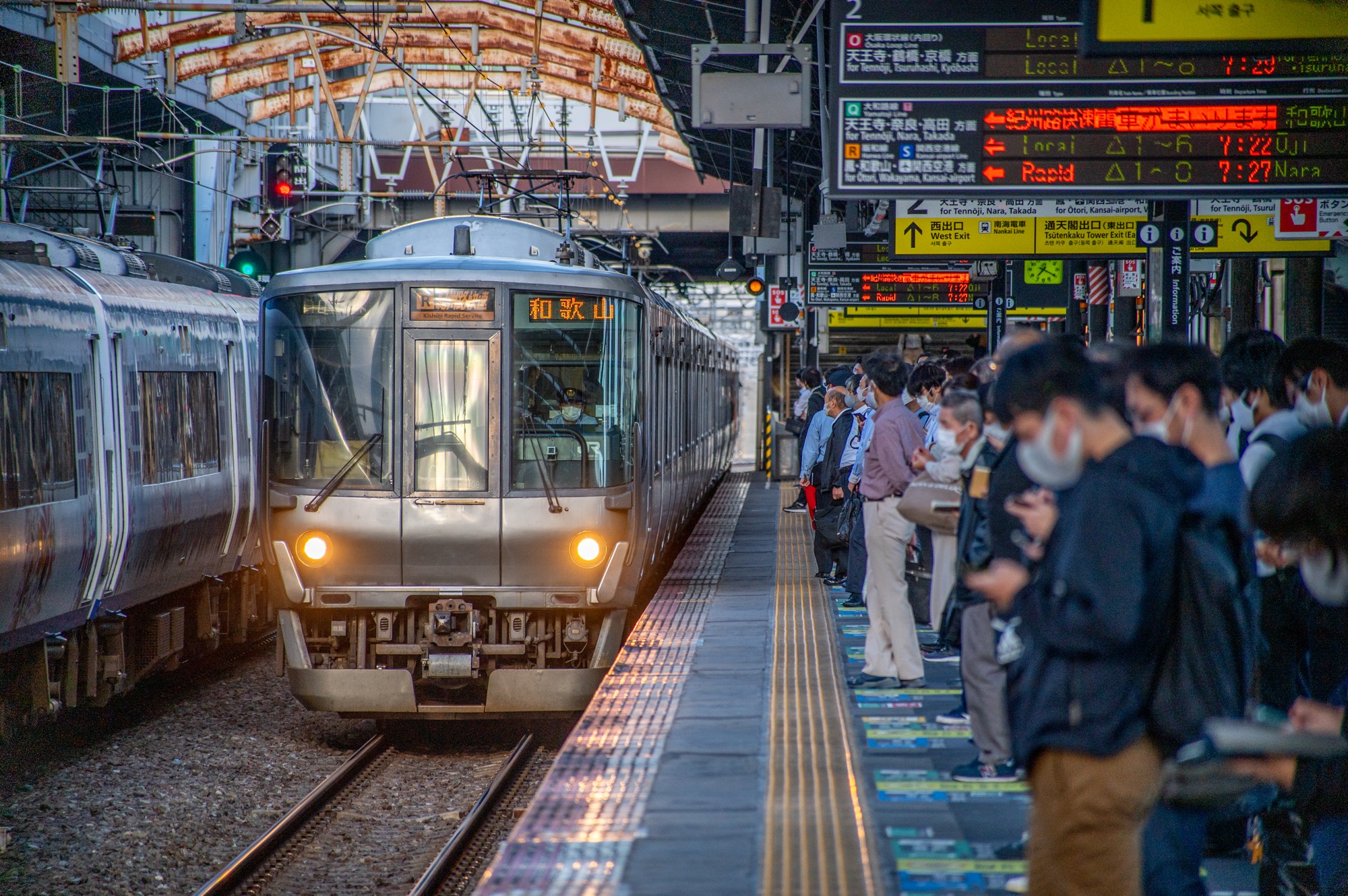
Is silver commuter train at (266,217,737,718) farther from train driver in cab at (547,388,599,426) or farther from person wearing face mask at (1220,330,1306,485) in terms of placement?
person wearing face mask at (1220,330,1306,485)

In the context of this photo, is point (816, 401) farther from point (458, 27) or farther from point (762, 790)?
point (762, 790)

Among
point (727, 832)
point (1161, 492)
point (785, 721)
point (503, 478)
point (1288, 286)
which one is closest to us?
point (1161, 492)

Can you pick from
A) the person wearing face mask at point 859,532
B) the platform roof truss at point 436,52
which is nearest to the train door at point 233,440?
the platform roof truss at point 436,52

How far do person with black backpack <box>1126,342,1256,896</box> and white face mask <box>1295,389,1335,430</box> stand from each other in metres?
1.31

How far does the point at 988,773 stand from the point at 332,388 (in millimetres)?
4399

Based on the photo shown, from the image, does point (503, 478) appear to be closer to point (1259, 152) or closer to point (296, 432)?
point (296, 432)

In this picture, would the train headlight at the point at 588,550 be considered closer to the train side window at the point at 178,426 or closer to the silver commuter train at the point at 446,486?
the silver commuter train at the point at 446,486

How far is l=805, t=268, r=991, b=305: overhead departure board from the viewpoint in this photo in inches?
683

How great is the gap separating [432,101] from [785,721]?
22.1 meters

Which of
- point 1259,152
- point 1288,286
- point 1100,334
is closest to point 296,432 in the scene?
point 1259,152

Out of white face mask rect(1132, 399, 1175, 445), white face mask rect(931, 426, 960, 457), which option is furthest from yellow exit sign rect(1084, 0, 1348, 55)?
white face mask rect(1132, 399, 1175, 445)

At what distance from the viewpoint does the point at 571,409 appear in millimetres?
8406

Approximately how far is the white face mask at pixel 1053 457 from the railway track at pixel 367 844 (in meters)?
3.91

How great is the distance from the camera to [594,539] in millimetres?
8273
